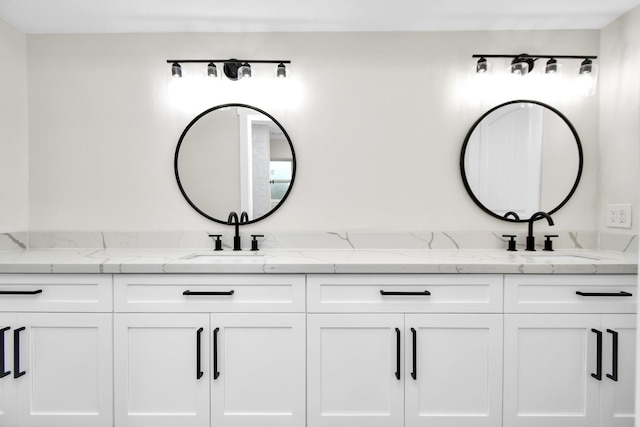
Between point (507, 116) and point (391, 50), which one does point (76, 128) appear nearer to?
point (391, 50)

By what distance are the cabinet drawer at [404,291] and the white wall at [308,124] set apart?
0.60 m

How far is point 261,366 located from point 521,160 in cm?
181

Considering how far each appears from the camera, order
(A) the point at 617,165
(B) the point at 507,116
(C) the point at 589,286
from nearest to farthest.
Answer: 1. (C) the point at 589,286
2. (A) the point at 617,165
3. (B) the point at 507,116

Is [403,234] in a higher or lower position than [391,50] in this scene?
lower

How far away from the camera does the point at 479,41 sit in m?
1.98

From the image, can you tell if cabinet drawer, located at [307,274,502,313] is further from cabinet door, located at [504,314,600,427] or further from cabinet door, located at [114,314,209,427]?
cabinet door, located at [114,314,209,427]

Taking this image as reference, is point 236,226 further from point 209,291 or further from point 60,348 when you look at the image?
point 60,348

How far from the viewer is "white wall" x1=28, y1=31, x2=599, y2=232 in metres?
1.98

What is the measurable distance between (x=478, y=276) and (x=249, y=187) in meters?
1.30

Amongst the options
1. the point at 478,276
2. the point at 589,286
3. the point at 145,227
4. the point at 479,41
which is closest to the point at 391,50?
the point at 479,41

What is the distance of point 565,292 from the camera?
4.68 feet

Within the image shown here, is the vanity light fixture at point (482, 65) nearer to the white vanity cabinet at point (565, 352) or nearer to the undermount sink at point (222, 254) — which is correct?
the white vanity cabinet at point (565, 352)

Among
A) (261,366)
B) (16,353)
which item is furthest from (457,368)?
(16,353)

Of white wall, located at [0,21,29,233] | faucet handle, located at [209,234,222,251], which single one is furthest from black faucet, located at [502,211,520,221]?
white wall, located at [0,21,29,233]
